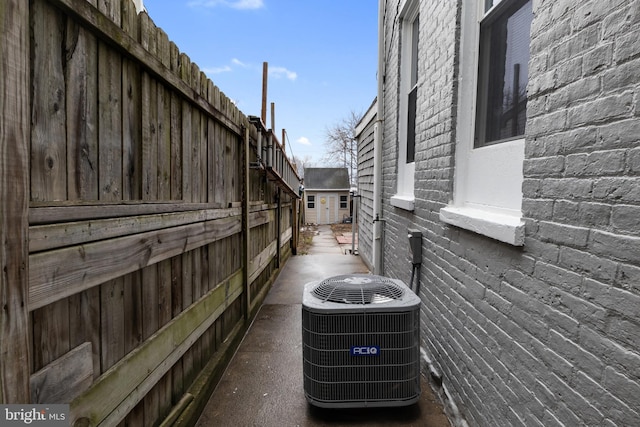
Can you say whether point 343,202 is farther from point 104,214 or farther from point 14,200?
point 14,200

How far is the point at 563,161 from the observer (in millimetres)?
1435

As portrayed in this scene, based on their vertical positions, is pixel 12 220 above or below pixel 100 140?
below

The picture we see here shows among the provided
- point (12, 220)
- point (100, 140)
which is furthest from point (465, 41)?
point (12, 220)

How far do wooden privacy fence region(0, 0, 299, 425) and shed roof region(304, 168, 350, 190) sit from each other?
22.0m

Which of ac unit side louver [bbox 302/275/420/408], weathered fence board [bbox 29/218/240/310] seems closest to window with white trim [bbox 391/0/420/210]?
ac unit side louver [bbox 302/275/420/408]

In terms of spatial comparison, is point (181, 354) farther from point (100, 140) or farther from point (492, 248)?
point (492, 248)

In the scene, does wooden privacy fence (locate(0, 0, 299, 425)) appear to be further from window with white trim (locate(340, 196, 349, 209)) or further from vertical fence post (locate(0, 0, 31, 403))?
window with white trim (locate(340, 196, 349, 209))

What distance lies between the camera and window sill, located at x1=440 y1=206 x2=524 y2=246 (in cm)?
172

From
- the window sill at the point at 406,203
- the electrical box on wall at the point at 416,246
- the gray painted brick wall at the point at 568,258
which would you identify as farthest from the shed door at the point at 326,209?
the gray painted brick wall at the point at 568,258

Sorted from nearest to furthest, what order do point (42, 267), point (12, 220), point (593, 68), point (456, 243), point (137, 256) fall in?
point (12, 220)
point (42, 267)
point (593, 68)
point (137, 256)
point (456, 243)

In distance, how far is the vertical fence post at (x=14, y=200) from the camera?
104cm

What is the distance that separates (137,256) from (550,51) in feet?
6.68

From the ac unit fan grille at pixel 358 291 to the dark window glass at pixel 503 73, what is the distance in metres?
1.15

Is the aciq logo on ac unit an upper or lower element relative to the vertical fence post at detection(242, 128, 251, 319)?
lower
